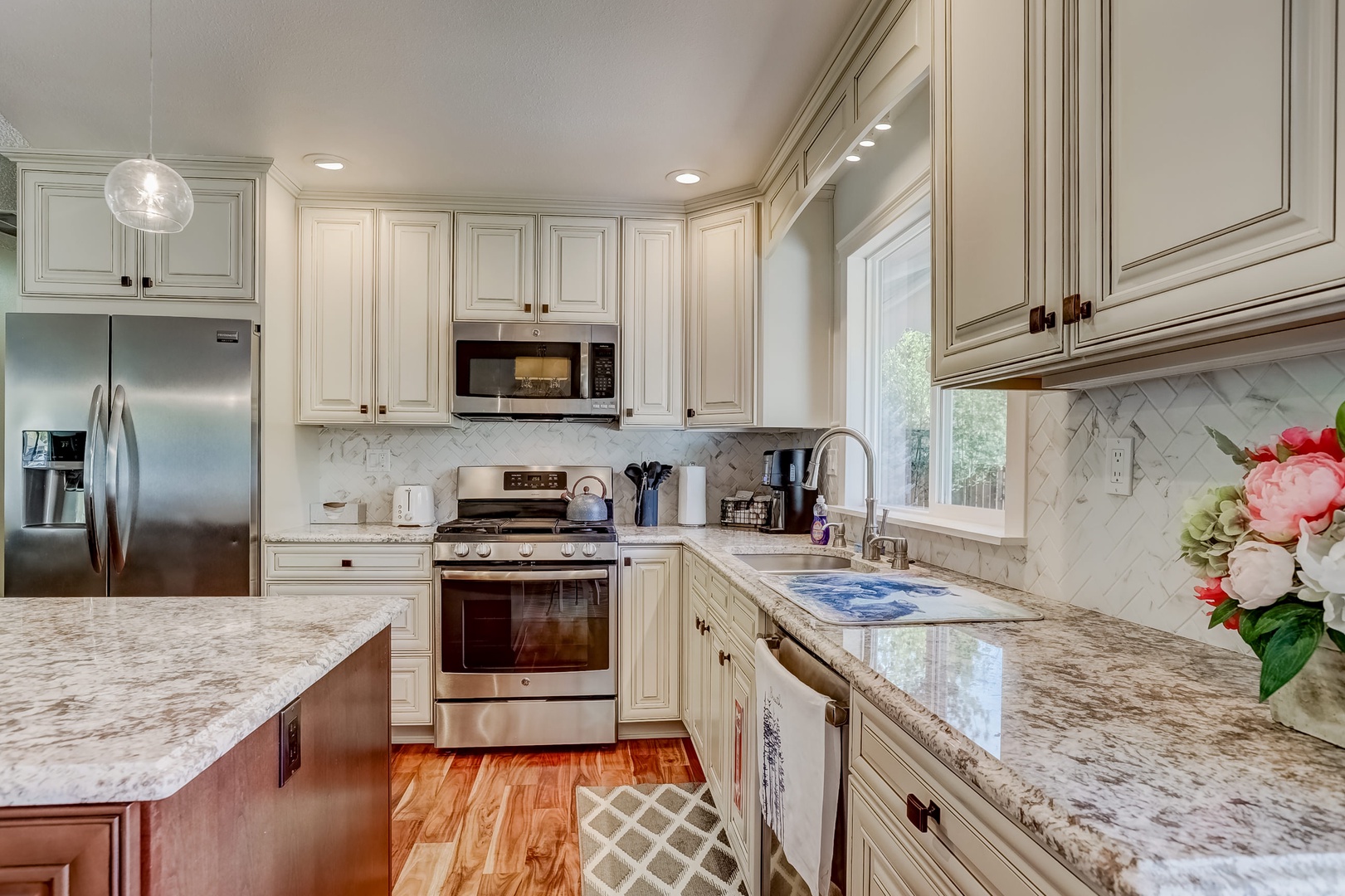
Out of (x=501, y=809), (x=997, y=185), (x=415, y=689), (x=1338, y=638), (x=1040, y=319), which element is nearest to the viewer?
(x=1338, y=638)

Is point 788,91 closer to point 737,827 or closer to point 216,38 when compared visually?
point 216,38

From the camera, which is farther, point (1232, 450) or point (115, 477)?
point (115, 477)

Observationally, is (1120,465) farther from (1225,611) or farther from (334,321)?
(334,321)

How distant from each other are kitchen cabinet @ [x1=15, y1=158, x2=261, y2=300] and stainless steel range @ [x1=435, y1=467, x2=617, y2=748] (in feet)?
4.72

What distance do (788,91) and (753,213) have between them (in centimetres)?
85

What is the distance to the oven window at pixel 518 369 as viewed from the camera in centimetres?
318

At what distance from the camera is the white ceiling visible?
1.95 m

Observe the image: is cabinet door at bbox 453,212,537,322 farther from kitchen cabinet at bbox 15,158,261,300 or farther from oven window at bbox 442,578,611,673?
oven window at bbox 442,578,611,673

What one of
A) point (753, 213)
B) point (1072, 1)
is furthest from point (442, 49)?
point (1072, 1)

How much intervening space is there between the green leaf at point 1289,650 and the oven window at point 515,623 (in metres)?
2.42

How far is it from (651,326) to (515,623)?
58.5 inches

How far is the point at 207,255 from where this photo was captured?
2.86m

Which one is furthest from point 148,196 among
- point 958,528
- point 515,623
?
point 958,528

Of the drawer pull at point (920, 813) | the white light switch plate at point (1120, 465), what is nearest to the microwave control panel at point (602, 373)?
the white light switch plate at point (1120, 465)
